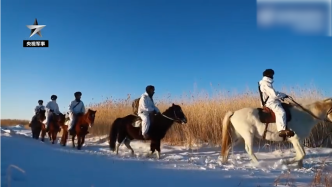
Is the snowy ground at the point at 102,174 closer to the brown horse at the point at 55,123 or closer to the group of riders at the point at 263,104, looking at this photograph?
the group of riders at the point at 263,104

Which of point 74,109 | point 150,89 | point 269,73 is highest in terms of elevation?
point 269,73

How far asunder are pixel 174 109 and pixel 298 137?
3237 millimetres

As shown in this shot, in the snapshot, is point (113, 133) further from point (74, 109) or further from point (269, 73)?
point (269, 73)

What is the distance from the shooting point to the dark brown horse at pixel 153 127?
29.6 feet

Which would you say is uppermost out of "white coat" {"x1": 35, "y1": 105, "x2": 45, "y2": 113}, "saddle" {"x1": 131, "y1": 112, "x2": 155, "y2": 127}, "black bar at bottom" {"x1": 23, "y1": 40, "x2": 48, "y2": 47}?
"black bar at bottom" {"x1": 23, "y1": 40, "x2": 48, "y2": 47}

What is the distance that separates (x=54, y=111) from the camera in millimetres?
13688

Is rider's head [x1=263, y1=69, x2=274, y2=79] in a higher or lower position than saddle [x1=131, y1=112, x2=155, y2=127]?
higher

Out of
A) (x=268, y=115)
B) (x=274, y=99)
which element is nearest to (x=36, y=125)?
(x=268, y=115)

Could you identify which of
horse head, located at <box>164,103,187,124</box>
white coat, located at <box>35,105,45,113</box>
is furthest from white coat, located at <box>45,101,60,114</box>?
horse head, located at <box>164,103,187,124</box>

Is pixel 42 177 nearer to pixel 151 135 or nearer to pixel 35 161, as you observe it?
pixel 35 161

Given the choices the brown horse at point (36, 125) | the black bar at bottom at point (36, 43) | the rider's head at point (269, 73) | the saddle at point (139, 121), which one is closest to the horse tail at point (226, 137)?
the rider's head at point (269, 73)

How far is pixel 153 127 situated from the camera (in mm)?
9102

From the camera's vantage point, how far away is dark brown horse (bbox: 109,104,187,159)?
9016 millimetres

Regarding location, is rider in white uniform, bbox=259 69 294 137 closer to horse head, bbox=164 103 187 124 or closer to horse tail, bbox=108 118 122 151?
horse head, bbox=164 103 187 124
